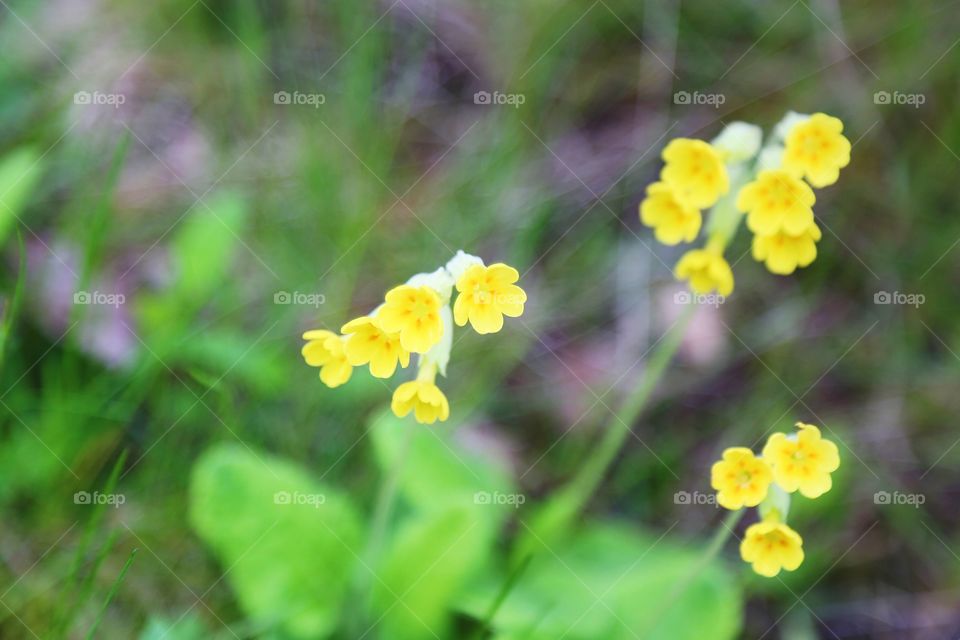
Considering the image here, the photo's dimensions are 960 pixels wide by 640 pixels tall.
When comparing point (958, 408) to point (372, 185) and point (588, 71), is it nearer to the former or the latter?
point (588, 71)

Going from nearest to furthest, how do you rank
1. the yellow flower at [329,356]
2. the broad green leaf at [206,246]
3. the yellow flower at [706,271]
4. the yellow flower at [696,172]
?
1. the yellow flower at [329,356]
2. the yellow flower at [696,172]
3. the yellow flower at [706,271]
4. the broad green leaf at [206,246]

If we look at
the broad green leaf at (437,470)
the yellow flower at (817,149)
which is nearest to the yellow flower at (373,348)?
the broad green leaf at (437,470)

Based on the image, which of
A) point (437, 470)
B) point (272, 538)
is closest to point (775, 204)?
point (437, 470)

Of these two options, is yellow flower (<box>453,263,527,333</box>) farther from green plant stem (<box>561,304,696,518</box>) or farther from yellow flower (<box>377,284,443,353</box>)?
green plant stem (<box>561,304,696,518</box>)

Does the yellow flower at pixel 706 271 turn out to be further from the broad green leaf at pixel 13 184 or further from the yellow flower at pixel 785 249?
the broad green leaf at pixel 13 184

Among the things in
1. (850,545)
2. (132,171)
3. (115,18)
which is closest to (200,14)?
(115,18)

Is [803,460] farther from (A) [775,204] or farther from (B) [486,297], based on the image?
(B) [486,297]
